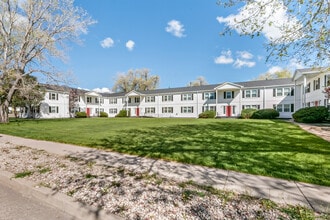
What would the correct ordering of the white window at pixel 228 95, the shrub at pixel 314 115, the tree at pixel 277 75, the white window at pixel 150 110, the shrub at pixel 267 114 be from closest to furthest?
the shrub at pixel 314 115
the shrub at pixel 267 114
the white window at pixel 228 95
the white window at pixel 150 110
the tree at pixel 277 75

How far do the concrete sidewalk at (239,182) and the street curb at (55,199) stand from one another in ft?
5.82

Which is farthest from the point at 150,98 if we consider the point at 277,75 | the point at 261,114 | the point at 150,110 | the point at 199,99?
the point at 277,75

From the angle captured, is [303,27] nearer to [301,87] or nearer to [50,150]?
[50,150]

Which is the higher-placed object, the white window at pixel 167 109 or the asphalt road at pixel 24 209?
the white window at pixel 167 109

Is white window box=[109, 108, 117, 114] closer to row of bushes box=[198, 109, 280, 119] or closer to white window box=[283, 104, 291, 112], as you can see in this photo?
row of bushes box=[198, 109, 280, 119]

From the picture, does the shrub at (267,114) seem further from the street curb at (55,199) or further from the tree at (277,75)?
the street curb at (55,199)

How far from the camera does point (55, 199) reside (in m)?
3.26

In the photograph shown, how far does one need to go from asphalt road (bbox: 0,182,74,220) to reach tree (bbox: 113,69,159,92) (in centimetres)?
5592

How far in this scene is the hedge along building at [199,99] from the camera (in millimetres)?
26797

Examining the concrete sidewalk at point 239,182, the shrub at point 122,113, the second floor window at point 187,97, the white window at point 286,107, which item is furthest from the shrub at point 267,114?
the shrub at point 122,113

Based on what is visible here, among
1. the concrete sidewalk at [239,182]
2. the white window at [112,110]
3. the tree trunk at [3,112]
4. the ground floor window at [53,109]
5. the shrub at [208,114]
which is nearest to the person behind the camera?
the concrete sidewalk at [239,182]

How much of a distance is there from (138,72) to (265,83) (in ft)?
131

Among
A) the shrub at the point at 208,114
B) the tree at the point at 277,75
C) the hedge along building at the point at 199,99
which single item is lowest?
the shrub at the point at 208,114

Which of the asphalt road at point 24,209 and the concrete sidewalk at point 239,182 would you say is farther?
the concrete sidewalk at point 239,182
